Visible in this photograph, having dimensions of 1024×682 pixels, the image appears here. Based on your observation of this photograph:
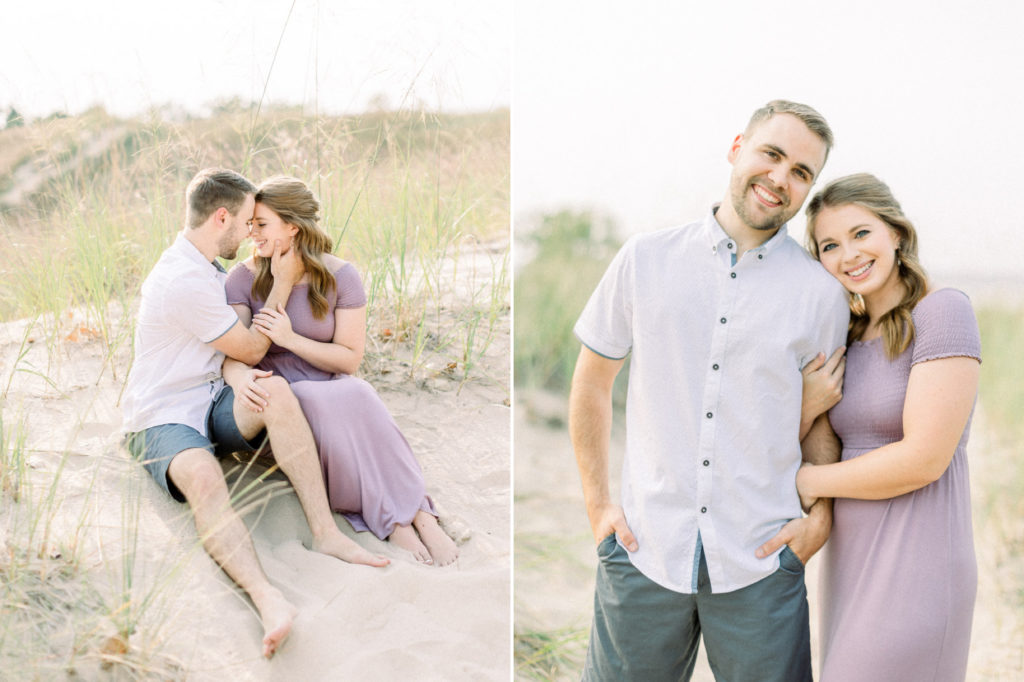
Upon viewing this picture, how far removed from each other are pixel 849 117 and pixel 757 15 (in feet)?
2.93

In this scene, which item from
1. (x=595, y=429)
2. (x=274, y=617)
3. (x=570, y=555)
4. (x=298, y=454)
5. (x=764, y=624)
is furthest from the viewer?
(x=570, y=555)

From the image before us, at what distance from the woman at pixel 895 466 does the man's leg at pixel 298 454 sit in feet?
4.59

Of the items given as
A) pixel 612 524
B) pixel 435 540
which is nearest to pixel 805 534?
pixel 612 524

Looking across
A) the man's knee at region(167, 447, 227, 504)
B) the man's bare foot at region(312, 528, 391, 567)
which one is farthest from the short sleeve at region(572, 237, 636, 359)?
the man's knee at region(167, 447, 227, 504)

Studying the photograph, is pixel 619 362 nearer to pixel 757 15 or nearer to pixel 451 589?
pixel 451 589

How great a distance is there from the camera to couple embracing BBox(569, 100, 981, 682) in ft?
5.83

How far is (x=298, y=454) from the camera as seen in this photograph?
2672 millimetres

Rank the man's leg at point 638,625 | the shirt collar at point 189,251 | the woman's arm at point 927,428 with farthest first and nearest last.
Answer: the shirt collar at point 189,251 < the man's leg at point 638,625 < the woman's arm at point 927,428

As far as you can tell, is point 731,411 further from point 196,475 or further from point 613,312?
point 196,475

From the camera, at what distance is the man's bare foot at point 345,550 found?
2.61 m

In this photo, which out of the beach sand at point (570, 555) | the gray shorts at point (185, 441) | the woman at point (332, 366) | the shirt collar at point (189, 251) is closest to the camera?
the gray shorts at point (185, 441)

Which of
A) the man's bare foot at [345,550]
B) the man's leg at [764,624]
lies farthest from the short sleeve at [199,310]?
the man's leg at [764,624]

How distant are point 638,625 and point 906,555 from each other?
611 mm

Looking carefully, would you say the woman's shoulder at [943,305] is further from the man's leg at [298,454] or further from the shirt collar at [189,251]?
the shirt collar at [189,251]
